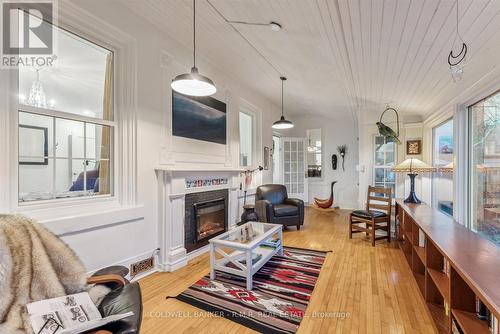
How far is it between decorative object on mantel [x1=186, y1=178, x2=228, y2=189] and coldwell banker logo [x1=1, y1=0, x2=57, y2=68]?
1851 mm

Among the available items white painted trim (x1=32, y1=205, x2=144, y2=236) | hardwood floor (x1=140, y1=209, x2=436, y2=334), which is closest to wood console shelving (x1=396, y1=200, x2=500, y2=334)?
hardwood floor (x1=140, y1=209, x2=436, y2=334)

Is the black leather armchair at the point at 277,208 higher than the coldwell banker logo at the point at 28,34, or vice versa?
the coldwell banker logo at the point at 28,34

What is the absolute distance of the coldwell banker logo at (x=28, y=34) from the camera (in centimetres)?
183

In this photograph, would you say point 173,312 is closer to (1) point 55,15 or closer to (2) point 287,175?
(1) point 55,15

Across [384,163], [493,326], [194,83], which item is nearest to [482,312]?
[493,326]

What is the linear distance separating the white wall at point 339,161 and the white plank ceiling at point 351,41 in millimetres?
2723

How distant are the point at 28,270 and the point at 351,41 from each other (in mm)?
3058

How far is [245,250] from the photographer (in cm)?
244

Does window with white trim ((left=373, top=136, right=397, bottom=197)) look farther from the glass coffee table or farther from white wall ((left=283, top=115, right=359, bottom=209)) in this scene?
the glass coffee table

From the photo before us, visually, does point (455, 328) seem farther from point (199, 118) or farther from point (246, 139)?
point (246, 139)

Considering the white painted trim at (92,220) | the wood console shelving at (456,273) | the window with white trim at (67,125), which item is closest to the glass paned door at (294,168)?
the wood console shelving at (456,273)

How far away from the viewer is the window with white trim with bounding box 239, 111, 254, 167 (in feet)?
17.1

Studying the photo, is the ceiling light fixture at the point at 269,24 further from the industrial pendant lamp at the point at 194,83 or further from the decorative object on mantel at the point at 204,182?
the decorative object on mantel at the point at 204,182

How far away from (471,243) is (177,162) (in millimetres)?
3034
